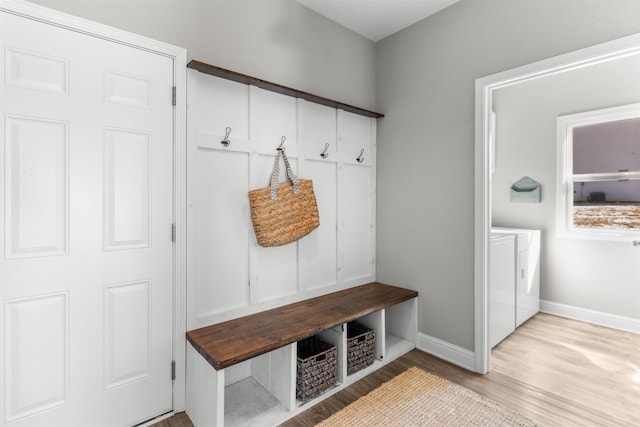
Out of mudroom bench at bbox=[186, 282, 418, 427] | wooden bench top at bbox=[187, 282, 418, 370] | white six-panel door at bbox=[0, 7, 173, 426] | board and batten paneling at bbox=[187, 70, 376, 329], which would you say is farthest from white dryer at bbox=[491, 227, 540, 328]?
white six-panel door at bbox=[0, 7, 173, 426]

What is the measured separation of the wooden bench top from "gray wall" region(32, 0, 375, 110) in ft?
5.19

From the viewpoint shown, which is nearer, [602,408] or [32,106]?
[32,106]

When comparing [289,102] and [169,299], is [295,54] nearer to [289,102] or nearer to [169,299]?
[289,102]

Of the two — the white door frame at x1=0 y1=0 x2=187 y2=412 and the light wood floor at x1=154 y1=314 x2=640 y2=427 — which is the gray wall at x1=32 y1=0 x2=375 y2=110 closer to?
the white door frame at x1=0 y1=0 x2=187 y2=412

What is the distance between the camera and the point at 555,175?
3416 mm

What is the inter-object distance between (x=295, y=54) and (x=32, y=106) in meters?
1.59

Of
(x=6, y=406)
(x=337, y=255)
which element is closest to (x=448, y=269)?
(x=337, y=255)

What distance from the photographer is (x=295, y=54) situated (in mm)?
2332

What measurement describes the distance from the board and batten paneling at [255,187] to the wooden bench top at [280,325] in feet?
0.33

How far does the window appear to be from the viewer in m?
3.08

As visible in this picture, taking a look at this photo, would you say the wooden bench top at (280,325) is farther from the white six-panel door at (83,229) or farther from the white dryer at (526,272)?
the white dryer at (526,272)

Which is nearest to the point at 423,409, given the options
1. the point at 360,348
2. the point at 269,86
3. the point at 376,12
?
the point at 360,348

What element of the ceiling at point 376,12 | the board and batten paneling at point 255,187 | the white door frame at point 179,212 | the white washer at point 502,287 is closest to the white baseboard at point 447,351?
the white washer at point 502,287

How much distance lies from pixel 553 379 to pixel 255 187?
7.87ft
